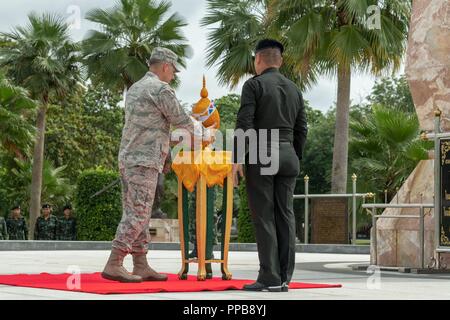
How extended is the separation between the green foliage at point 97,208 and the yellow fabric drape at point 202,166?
56.2ft

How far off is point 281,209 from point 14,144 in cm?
2176

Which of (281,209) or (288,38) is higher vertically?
(288,38)

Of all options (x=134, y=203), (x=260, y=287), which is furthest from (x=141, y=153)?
(x=260, y=287)

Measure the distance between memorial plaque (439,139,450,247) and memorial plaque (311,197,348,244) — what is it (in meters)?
11.8

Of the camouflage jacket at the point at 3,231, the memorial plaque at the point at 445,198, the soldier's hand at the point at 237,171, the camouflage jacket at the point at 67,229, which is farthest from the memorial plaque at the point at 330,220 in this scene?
the soldier's hand at the point at 237,171

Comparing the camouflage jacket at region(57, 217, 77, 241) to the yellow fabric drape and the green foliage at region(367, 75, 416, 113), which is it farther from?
the green foliage at region(367, 75, 416, 113)

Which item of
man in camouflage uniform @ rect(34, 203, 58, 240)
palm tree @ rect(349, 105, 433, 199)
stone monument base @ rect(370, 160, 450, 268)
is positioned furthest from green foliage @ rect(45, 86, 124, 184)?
stone monument base @ rect(370, 160, 450, 268)

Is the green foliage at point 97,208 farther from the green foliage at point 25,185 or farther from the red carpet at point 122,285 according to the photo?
the red carpet at point 122,285

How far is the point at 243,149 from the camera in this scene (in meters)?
7.64

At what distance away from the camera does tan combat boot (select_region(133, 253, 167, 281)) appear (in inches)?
332

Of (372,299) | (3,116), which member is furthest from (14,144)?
(372,299)

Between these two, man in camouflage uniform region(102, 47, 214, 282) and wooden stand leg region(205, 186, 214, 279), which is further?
wooden stand leg region(205, 186, 214, 279)

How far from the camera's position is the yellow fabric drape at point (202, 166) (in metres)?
8.75

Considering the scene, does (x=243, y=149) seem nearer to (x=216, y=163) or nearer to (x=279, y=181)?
(x=279, y=181)
